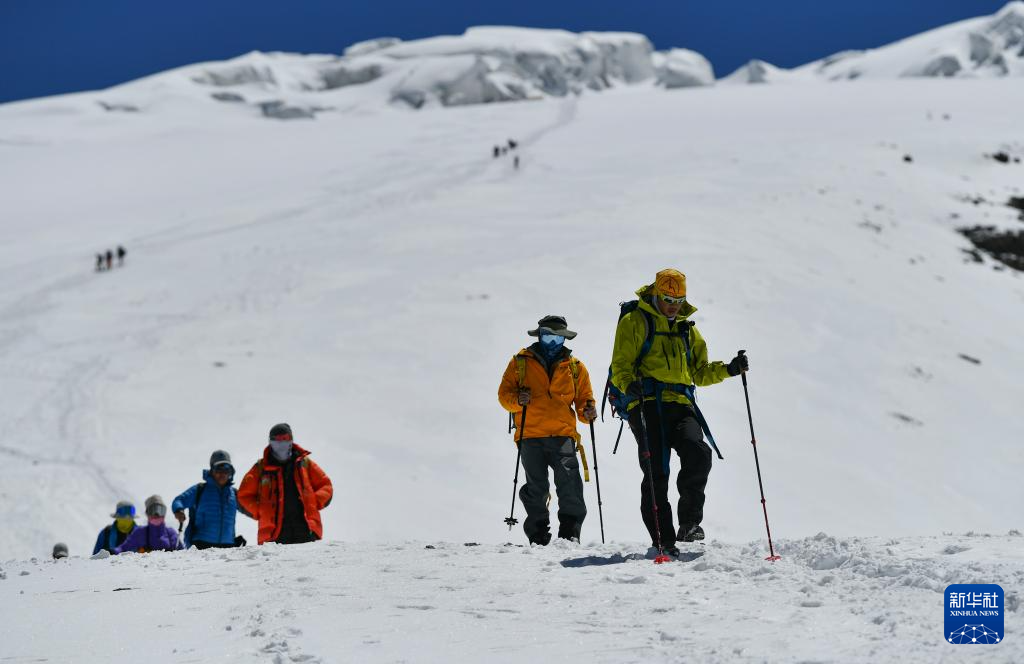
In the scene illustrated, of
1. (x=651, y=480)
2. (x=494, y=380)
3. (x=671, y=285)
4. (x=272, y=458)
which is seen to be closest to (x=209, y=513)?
(x=272, y=458)

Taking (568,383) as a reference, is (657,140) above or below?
above

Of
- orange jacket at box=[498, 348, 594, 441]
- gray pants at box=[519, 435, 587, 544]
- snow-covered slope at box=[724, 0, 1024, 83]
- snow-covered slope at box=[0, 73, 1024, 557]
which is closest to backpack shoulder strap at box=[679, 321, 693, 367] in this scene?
orange jacket at box=[498, 348, 594, 441]

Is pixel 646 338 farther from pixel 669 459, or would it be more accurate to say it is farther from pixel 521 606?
pixel 521 606

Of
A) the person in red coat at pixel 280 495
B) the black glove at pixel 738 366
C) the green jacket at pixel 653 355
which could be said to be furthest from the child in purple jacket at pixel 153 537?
the black glove at pixel 738 366

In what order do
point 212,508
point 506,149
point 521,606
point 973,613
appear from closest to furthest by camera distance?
1. point 973,613
2. point 521,606
3. point 212,508
4. point 506,149

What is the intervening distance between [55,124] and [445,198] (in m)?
51.6

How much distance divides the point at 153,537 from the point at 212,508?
89 centimetres

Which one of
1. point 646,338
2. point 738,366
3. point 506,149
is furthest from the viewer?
point 506,149

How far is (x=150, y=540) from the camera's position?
910cm

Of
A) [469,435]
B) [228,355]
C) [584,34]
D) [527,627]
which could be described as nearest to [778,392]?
[469,435]

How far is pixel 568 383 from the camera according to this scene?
7801 mm

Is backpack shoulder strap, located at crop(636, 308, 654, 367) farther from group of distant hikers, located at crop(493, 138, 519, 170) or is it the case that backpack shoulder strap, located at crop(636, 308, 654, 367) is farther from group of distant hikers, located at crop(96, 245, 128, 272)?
group of distant hikers, located at crop(493, 138, 519, 170)

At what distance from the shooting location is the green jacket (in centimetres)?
661

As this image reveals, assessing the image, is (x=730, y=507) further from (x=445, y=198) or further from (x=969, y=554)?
(x=445, y=198)
